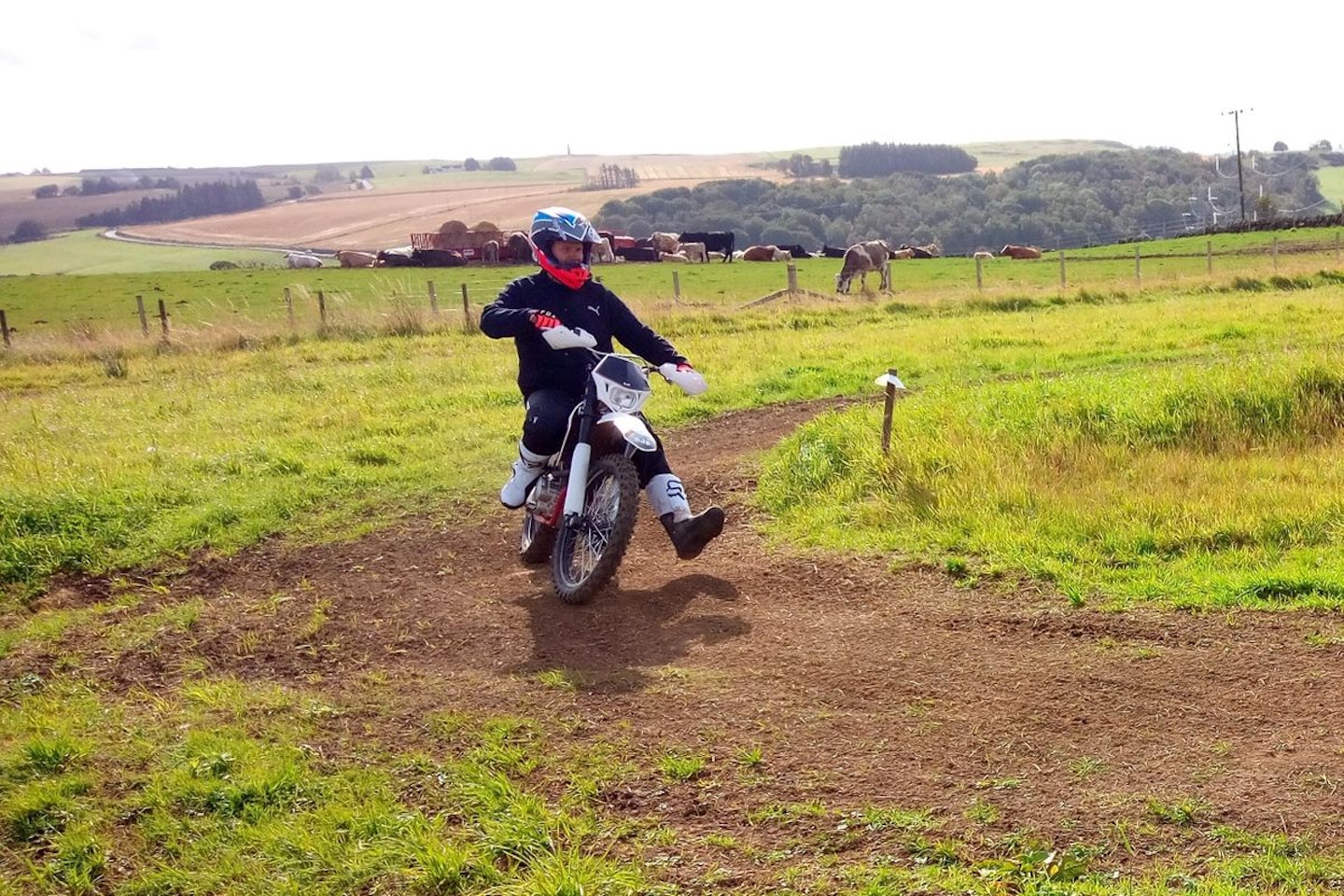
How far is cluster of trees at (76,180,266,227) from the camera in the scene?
122 m

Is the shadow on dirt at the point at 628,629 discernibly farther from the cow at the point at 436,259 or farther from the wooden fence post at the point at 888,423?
the cow at the point at 436,259

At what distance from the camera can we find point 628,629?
5801 mm

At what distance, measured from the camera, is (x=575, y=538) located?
6.39 meters

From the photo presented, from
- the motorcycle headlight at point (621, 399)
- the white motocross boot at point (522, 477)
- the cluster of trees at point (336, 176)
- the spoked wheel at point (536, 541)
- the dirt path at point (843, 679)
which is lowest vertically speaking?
the dirt path at point (843, 679)

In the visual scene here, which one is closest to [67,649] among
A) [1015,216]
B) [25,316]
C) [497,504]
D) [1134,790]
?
[497,504]

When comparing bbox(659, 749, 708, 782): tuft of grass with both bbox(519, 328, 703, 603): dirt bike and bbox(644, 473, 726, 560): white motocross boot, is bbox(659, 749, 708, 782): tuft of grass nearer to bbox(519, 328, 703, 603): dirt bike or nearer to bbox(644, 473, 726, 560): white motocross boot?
bbox(519, 328, 703, 603): dirt bike

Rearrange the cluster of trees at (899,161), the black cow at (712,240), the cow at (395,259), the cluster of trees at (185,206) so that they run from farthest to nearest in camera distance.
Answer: the cluster of trees at (899,161)
the cluster of trees at (185,206)
the black cow at (712,240)
the cow at (395,259)

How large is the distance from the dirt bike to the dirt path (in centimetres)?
23

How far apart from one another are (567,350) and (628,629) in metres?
1.78

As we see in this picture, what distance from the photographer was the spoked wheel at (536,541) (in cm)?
707

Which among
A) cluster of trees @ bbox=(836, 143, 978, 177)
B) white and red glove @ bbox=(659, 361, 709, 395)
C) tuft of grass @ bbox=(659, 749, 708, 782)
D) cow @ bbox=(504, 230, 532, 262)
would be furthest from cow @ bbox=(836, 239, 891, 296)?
cluster of trees @ bbox=(836, 143, 978, 177)

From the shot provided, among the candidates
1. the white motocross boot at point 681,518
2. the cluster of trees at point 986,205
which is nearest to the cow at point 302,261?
the cluster of trees at point 986,205

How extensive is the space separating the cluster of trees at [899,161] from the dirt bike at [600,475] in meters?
174

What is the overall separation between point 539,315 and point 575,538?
126 centimetres
